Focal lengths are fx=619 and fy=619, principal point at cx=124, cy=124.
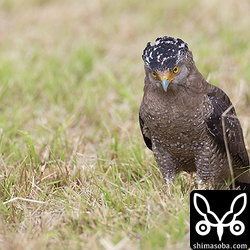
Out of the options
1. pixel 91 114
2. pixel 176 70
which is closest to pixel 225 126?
pixel 176 70

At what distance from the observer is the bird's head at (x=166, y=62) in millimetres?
4363

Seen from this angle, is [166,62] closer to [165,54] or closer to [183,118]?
[165,54]

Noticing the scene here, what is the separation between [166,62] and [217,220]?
1.16 meters

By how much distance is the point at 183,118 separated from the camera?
452cm

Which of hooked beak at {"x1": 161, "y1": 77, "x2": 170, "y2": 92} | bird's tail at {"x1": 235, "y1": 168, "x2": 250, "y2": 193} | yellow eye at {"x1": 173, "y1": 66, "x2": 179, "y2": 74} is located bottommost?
bird's tail at {"x1": 235, "y1": 168, "x2": 250, "y2": 193}

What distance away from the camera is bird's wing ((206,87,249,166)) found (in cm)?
462

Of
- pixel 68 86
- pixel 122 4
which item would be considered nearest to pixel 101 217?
pixel 68 86

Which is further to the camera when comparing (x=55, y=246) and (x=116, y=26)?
(x=116, y=26)

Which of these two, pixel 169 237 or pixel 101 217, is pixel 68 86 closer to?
pixel 101 217

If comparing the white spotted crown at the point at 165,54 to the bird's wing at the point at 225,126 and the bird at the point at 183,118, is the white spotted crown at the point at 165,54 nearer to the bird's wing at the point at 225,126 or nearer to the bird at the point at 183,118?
the bird at the point at 183,118

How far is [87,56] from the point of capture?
319 inches

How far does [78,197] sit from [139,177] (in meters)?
0.95

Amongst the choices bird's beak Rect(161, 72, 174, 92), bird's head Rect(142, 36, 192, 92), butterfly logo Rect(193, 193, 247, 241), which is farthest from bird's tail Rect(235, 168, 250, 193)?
bird's beak Rect(161, 72, 174, 92)

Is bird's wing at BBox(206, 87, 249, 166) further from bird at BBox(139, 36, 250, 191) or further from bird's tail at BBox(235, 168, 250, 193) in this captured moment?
bird's tail at BBox(235, 168, 250, 193)
